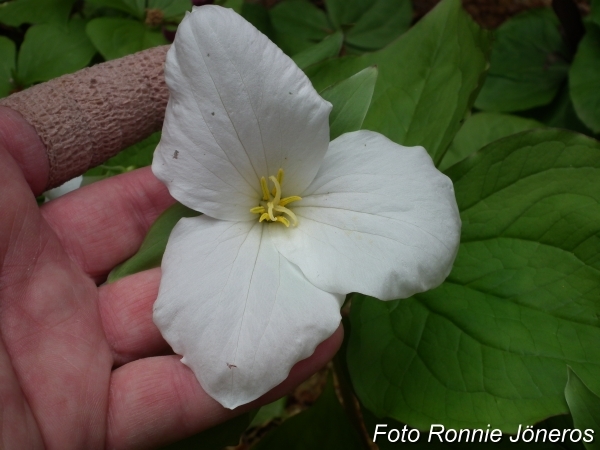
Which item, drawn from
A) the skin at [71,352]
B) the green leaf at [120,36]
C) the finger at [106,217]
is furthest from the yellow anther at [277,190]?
the green leaf at [120,36]

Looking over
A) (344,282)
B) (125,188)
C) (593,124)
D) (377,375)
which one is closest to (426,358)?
(377,375)

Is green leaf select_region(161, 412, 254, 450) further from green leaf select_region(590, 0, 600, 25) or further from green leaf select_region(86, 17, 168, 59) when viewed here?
green leaf select_region(590, 0, 600, 25)

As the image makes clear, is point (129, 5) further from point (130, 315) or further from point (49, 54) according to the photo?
point (130, 315)

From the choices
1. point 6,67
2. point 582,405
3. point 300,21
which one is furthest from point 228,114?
point 300,21

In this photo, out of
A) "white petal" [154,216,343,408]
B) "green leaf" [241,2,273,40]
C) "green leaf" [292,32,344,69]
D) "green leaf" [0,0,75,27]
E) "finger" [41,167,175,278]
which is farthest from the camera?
"green leaf" [241,2,273,40]

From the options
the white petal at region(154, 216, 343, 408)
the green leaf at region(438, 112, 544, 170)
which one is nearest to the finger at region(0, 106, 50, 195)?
the white petal at region(154, 216, 343, 408)
